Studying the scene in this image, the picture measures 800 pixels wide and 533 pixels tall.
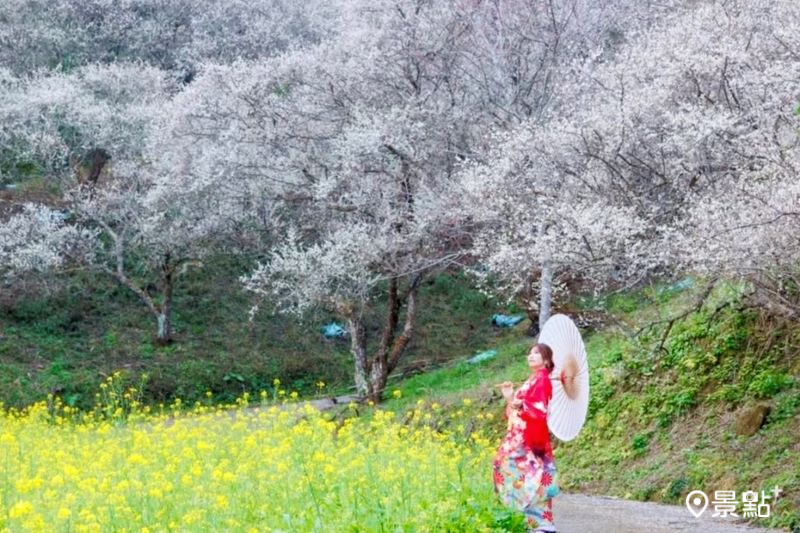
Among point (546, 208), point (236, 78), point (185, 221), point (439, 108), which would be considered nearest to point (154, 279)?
point (185, 221)

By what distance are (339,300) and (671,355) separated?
315 inches

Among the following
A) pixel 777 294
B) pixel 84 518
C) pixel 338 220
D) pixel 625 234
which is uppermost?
pixel 338 220

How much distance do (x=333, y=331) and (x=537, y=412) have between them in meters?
20.6

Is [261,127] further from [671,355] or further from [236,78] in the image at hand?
[671,355]

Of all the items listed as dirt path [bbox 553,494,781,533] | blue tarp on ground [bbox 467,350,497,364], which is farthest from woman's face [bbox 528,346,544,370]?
blue tarp on ground [bbox 467,350,497,364]

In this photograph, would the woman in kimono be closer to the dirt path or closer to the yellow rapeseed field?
the yellow rapeseed field

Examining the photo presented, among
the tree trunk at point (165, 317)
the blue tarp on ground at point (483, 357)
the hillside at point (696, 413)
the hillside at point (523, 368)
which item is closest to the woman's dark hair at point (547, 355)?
the hillside at point (523, 368)

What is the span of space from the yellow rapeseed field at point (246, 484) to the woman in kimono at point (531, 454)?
0.87ft

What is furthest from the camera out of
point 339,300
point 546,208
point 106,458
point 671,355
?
point 339,300

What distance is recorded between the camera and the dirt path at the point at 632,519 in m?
8.64

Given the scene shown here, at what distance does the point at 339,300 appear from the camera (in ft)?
65.2

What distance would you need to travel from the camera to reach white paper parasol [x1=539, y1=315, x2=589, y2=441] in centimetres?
743
